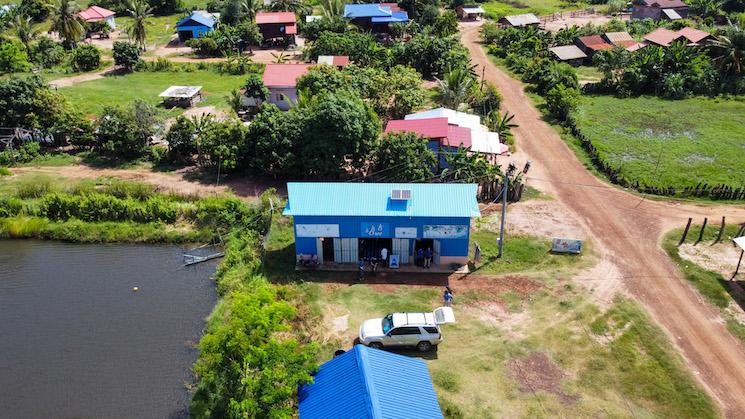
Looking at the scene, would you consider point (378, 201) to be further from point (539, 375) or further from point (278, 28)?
point (278, 28)

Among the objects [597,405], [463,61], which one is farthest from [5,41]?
[597,405]

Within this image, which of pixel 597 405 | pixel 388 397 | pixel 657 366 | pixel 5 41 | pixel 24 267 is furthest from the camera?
pixel 5 41

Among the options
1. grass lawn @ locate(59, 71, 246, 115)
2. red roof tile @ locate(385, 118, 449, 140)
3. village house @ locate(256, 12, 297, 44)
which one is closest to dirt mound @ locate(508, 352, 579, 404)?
red roof tile @ locate(385, 118, 449, 140)

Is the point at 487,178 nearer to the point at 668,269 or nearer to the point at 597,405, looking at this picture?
the point at 668,269

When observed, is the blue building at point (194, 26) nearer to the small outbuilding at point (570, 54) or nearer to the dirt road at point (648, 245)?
the small outbuilding at point (570, 54)

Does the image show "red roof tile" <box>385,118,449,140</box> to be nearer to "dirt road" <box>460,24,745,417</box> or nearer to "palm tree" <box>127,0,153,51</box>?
"dirt road" <box>460,24,745,417</box>

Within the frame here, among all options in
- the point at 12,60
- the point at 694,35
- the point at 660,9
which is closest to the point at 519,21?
the point at 694,35

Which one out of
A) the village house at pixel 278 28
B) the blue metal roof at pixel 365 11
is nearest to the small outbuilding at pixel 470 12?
the blue metal roof at pixel 365 11
